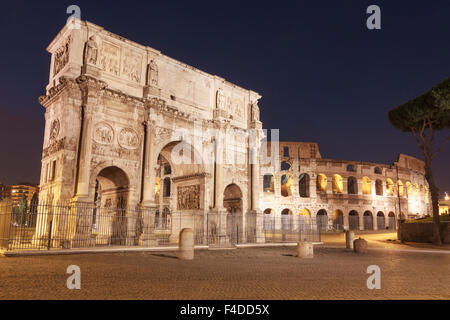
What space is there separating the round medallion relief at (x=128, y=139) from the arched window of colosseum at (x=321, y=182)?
30.9 metres

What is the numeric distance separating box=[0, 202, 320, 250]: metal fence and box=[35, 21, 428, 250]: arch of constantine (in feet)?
0.20

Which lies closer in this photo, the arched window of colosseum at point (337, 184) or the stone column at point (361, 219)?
the stone column at point (361, 219)

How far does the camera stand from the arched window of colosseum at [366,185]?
45594 mm

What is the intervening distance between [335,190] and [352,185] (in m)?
3.62

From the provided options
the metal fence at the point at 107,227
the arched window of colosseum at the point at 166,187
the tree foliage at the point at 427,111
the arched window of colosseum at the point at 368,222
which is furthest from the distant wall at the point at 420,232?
the arched window of colosseum at the point at 166,187

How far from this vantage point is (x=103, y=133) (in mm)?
15945

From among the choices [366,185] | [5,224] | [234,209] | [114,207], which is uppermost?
[366,185]

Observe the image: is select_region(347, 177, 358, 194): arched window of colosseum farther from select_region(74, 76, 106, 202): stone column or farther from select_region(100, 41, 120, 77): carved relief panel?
select_region(74, 76, 106, 202): stone column

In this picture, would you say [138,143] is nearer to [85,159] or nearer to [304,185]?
[85,159]

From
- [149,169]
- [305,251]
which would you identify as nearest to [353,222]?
[149,169]

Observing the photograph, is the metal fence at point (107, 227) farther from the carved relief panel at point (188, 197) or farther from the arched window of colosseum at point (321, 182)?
the arched window of colosseum at point (321, 182)

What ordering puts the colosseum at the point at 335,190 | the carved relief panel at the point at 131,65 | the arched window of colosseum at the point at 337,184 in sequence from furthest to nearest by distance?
1. the arched window of colosseum at the point at 337,184
2. the colosseum at the point at 335,190
3. the carved relief panel at the point at 131,65

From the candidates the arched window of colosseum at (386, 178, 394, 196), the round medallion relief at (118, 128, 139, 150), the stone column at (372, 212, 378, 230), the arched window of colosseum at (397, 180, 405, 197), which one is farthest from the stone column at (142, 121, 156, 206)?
the arched window of colosseum at (397, 180, 405, 197)
